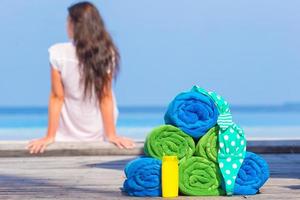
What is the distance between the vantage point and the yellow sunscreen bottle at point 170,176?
186 inches

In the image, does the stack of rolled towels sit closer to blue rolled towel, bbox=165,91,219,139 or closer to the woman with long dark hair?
blue rolled towel, bbox=165,91,219,139

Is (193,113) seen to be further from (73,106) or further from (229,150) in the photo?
(73,106)

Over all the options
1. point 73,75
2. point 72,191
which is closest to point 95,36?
point 73,75

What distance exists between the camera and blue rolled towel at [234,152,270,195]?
190 inches

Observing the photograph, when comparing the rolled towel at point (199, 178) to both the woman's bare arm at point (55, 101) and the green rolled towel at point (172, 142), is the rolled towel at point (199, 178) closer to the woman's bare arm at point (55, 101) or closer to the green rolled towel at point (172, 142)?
the green rolled towel at point (172, 142)

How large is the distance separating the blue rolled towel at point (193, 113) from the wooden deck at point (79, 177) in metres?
0.38

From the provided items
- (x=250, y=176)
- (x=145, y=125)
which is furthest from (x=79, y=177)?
(x=145, y=125)

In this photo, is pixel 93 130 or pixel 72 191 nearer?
pixel 72 191

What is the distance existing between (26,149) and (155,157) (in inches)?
97.0

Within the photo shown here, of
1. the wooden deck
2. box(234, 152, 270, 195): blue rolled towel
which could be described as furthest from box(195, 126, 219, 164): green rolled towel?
the wooden deck

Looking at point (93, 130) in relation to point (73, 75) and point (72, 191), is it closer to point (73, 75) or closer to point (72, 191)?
point (73, 75)

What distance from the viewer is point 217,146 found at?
16.0ft

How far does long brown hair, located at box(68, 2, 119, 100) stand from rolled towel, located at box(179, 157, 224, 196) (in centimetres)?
196

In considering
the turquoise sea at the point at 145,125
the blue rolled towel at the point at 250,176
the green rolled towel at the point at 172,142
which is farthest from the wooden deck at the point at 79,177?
the turquoise sea at the point at 145,125
